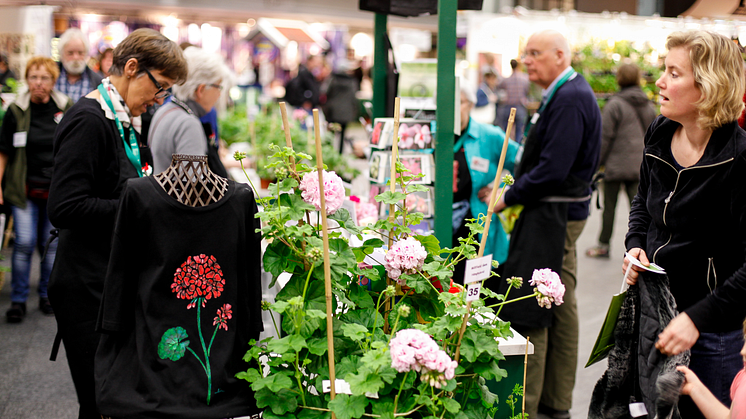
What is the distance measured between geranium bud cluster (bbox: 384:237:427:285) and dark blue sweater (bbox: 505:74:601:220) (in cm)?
140

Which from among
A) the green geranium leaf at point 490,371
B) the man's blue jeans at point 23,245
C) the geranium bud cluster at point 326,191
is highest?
the geranium bud cluster at point 326,191

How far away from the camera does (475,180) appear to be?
128 inches

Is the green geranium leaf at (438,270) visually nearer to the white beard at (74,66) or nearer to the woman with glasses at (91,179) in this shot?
the woman with glasses at (91,179)

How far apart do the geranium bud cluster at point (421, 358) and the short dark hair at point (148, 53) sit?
4.28 feet

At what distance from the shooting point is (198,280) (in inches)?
64.9

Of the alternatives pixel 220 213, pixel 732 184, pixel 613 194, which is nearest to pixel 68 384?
pixel 220 213

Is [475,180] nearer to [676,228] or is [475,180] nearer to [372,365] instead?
[676,228]

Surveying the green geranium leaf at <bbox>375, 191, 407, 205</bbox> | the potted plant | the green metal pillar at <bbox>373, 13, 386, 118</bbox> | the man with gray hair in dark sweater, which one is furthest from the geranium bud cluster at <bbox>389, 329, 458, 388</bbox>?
the green metal pillar at <bbox>373, 13, 386, 118</bbox>

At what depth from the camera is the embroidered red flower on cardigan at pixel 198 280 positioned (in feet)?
5.36

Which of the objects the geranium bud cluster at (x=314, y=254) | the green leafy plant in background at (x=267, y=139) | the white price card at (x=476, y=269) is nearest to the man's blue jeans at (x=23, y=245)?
the green leafy plant in background at (x=267, y=139)

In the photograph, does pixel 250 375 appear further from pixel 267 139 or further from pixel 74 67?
pixel 74 67

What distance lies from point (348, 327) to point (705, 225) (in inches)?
40.0

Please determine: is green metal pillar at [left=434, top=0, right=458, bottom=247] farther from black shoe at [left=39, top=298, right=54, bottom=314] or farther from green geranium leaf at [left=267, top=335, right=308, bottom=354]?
black shoe at [left=39, top=298, right=54, bottom=314]

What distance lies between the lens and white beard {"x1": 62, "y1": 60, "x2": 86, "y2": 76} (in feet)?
17.7
